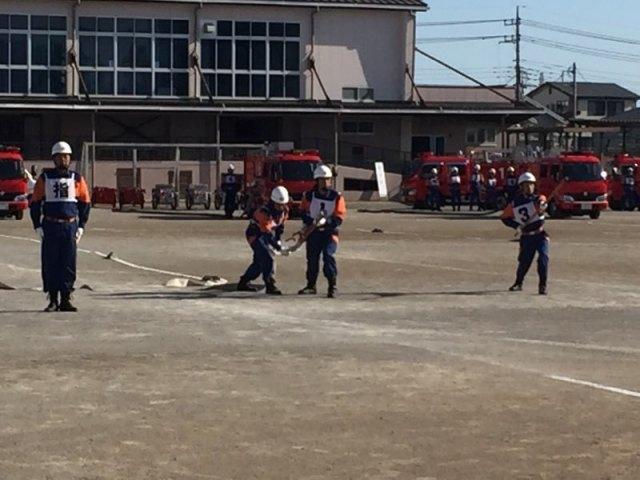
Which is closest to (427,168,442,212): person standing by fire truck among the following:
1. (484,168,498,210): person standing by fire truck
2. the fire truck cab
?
(484,168,498,210): person standing by fire truck

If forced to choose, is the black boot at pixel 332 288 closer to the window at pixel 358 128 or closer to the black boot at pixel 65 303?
the black boot at pixel 65 303

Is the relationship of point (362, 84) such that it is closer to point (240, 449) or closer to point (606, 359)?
point (606, 359)

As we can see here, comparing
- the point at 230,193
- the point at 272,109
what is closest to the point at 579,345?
the point at 230,193

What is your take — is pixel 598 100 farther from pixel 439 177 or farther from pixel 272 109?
pixel 439 177

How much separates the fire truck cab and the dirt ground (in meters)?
23.9

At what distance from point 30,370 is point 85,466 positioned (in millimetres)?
3916

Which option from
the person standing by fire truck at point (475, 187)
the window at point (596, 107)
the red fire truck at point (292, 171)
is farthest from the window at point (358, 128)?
the window at point (596, 107)

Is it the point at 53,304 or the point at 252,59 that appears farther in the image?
the point at 252,59

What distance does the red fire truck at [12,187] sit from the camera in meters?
43.4

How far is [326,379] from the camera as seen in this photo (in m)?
11.9

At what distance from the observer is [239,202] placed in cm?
5025

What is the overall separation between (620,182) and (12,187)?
2442cm

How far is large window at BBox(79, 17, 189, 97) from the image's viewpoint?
65688 mm

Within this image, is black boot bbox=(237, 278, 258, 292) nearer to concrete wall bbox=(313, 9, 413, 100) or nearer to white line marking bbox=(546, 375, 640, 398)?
white line marking bbox=(546, 375, 640, 398)
